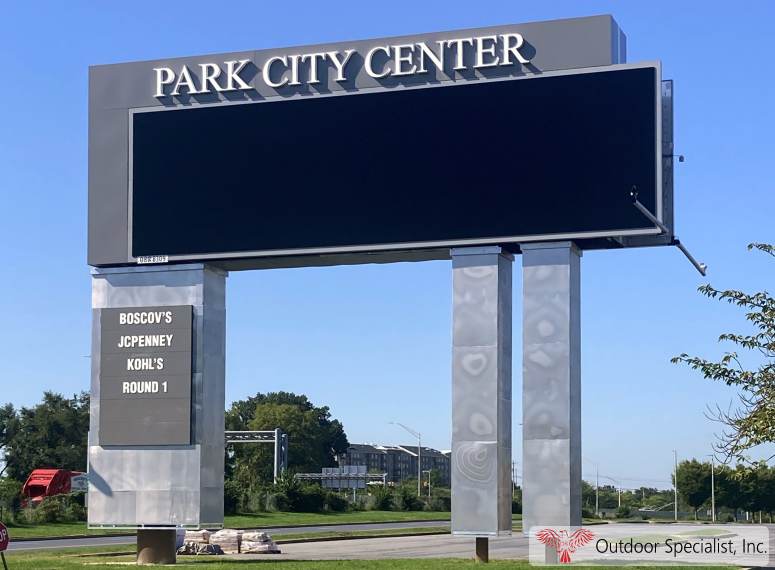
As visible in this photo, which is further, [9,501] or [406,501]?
[406,501]

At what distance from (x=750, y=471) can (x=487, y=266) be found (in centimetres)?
1244

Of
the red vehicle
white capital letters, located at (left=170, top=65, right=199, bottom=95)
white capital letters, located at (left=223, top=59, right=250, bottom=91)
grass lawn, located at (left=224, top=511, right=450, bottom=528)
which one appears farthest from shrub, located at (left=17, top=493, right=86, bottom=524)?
white capital letters, located at (left=223, top=59, right=250, bottom=91)

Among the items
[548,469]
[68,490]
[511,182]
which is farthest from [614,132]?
[68,490]

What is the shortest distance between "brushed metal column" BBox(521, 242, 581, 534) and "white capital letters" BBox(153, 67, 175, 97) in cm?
1074

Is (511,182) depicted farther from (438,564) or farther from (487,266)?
(438,564)

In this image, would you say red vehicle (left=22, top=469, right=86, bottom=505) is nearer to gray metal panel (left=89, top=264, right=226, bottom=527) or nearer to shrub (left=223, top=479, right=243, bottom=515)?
shrub (left=223, top=479, right=243, bottom=515)

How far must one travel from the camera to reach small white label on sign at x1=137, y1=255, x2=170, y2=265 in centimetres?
3306

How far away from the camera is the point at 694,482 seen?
11969cm

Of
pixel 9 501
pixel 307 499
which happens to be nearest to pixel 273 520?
pixel 307 499

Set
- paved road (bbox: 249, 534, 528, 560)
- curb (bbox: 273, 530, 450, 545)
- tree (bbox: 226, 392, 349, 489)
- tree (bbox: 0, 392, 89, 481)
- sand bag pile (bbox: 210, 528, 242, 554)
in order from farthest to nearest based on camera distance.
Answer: tree (bbox: 226, 392, 349, 489) → tree (bbox: 0, 392, 89, 481) → curb (bbox: 273, 530, 450, 545) → sand bag pile (bbox: 210, 528, 242, 554) → paved road (bbox: 249, 534, 528, 560)

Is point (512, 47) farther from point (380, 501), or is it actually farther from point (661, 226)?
point (380, 501)

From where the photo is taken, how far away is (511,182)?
3017cm

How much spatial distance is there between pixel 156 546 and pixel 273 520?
35117 mm

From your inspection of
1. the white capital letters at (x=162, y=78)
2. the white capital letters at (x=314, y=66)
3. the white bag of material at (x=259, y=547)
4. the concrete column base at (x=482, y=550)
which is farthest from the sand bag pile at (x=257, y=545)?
the white capital letters at (x=314, y=66)
